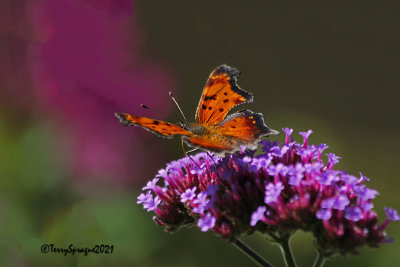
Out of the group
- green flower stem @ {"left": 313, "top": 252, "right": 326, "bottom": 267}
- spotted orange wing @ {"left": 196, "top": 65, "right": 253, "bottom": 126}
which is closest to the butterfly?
spotted orange wing @ {"left": 196, "top": 65, "right": 253, "bottom": 126}

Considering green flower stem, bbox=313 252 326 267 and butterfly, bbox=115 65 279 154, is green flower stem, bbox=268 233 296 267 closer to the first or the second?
green flower stem, bbox=313 252 326 267

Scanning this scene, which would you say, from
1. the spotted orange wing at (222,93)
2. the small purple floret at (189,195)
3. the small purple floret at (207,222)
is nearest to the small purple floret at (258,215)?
the small purple floret at (207,222)

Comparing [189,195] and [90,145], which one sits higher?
[189,195]

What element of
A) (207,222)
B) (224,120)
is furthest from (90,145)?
(207,222)

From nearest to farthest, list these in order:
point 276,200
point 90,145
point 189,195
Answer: point 276,200
point 189,195
point 90,145

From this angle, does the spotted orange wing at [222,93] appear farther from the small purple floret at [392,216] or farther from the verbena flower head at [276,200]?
the small purple floret at [392,216]

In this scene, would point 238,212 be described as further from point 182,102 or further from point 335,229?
point 182,102

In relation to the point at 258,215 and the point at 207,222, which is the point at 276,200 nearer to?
the point at 258,215
